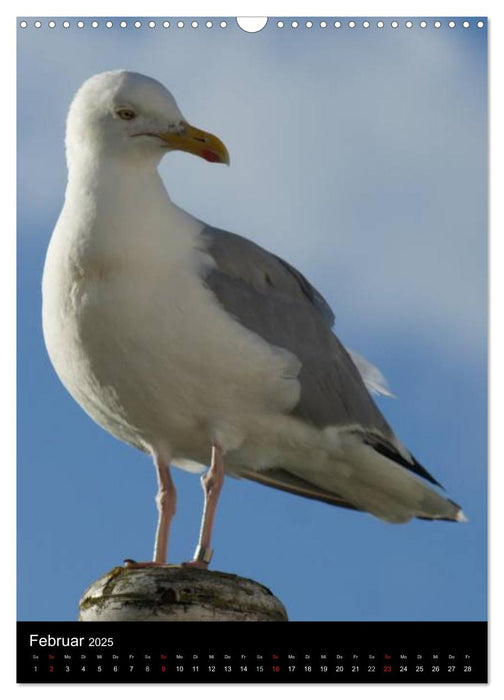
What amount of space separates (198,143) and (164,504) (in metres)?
1.82

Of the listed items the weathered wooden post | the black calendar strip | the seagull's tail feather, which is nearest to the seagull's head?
the seagull's tail feather

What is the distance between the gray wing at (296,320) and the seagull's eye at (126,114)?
0.67 m

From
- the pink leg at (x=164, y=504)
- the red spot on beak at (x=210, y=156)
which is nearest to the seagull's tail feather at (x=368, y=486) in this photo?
the pink leg at (x=164, y=504)

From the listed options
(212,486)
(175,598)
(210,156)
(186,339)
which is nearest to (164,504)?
(212,486)

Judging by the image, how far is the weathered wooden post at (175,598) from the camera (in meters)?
6.31

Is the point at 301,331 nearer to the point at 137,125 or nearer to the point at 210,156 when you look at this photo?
the point at 210,156

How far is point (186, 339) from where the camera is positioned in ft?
22.8

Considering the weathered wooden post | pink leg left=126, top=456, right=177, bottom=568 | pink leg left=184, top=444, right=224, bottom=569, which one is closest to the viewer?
the weathered wooden post

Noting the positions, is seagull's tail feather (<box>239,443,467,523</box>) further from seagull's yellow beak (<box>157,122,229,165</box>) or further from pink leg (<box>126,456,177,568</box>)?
seagull's yellow beak (<box>157,122,229,165</box>)

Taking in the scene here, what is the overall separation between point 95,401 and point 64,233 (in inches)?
32.4

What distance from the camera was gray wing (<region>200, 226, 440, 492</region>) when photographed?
7398 millimetres

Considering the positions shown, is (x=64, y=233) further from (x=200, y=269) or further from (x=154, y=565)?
(x=154, y=565)

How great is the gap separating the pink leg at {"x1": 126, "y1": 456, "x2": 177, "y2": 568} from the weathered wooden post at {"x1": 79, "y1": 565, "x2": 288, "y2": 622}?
38.5 inches

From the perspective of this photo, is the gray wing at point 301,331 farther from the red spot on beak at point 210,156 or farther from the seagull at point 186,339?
the red spot on beak at point 210,156
